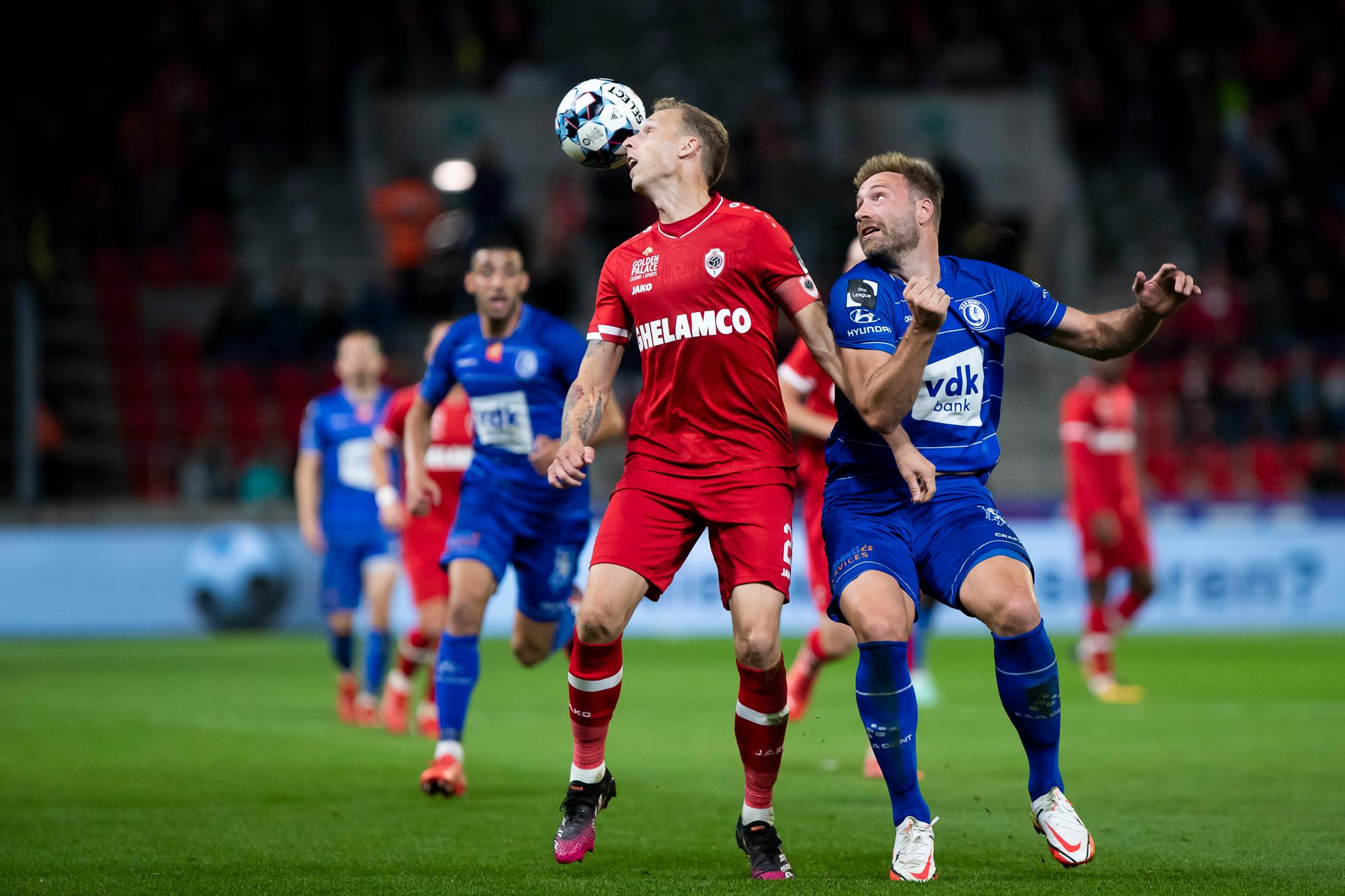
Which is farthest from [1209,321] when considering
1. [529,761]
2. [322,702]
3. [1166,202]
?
[529,761]

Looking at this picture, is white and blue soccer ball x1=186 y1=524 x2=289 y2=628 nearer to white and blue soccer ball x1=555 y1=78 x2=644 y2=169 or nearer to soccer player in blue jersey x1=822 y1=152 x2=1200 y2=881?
white and blue soccer ball x1=555 y1=78 x2=644 y2=169

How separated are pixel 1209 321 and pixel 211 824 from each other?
57.7 ft

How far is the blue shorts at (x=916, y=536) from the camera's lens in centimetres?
570

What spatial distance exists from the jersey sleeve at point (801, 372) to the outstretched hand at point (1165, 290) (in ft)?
7.61

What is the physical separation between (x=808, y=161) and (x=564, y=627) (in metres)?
15.2

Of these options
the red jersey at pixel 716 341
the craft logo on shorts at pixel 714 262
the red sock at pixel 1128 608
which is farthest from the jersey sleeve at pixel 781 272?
the red sock at pixel 1128 608

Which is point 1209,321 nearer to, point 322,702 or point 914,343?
point 322,702

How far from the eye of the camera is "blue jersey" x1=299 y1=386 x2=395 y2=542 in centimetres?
1170

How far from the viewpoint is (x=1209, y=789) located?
7.80m

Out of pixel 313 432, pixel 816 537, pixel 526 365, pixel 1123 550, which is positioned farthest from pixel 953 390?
pixel 1123 550

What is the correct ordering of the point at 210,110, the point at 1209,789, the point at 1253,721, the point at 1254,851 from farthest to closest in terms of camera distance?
1. the point at 210,110
2. the point at 1253,721
3. the point at 1209,789
4. the point at 1254,851

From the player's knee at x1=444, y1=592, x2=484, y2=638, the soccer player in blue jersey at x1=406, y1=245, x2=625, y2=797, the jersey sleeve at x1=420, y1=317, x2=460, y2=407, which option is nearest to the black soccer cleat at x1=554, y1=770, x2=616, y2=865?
the player's knee at x1=444, y1=592, x2=484, y2=638

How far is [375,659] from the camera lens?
1130cm

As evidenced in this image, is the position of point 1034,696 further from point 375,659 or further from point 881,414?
point 375,659
